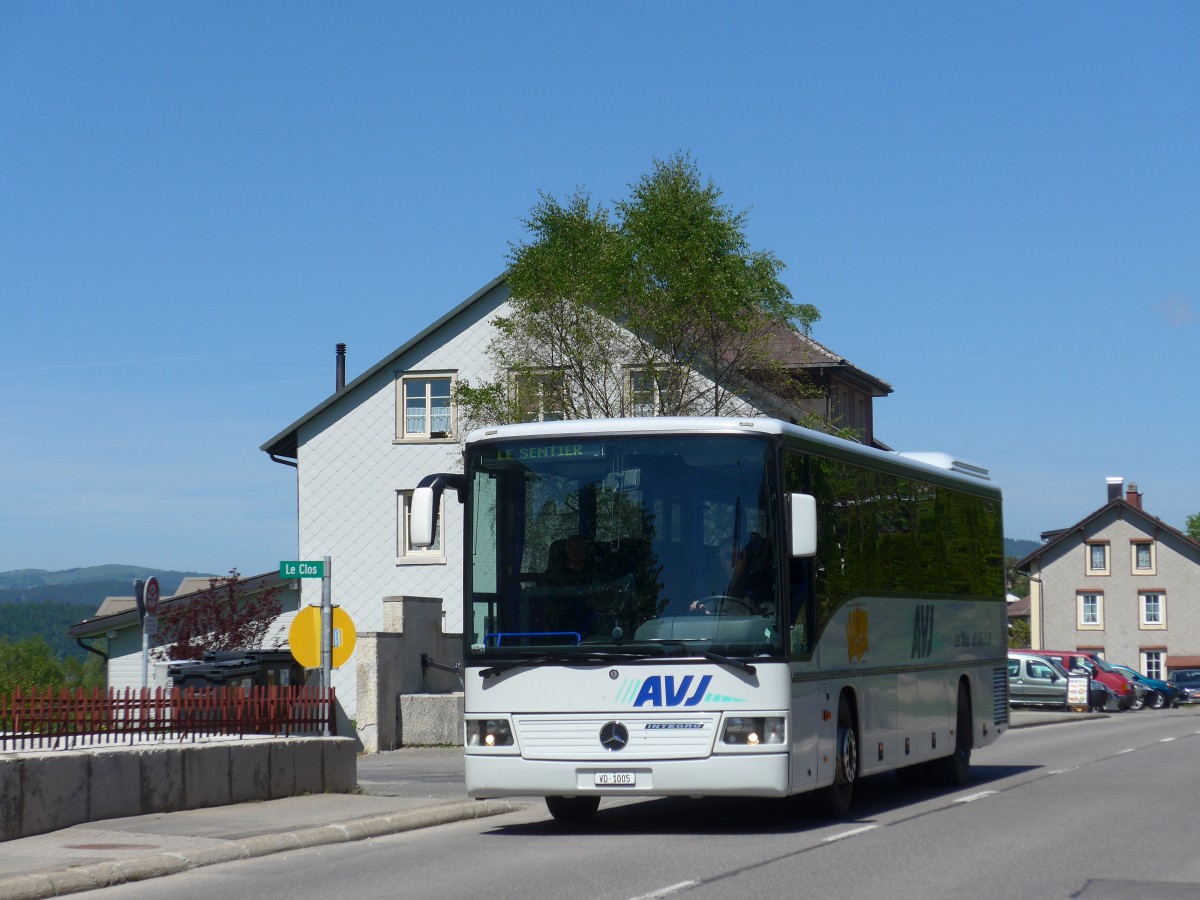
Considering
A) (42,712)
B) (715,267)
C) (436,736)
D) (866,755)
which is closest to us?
(42,712)

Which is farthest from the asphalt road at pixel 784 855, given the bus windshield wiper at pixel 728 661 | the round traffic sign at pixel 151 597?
the round traffic sign at pixel 151 597

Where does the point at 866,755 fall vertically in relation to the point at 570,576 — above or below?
below

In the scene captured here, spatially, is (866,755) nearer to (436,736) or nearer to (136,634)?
(436,736)

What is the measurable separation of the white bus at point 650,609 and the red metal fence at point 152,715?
3379 mm

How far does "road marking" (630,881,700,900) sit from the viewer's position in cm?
975

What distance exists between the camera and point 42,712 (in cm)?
1420

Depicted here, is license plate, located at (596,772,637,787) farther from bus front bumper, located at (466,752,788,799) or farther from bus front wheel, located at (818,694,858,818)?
bus front wheel, located at (818,694,858,818)

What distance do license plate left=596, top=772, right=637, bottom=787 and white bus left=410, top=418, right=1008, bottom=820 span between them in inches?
0.4

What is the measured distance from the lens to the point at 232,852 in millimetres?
12562

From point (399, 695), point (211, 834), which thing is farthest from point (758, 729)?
point (399, 695)

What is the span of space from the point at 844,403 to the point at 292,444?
1786 centimetres

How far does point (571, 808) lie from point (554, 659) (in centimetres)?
203

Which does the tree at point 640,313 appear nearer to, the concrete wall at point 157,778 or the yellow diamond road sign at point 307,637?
the yellow diamond road sign at point 307,637

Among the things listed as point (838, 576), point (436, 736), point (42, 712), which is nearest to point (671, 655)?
point (838, 576)
